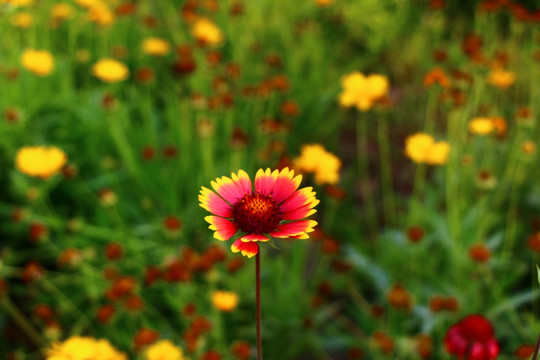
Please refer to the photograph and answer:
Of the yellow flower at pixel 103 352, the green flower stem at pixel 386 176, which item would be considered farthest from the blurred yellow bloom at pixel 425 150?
the yellow flower at pixel 103 352

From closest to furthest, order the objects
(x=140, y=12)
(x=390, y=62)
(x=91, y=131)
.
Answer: (x=91, y=131) → (x=140, y=12) → (x=390, y=62)

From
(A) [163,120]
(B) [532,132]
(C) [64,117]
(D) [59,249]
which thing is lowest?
(D) [59,249]

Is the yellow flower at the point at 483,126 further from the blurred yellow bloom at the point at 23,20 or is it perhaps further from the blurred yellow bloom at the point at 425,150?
the blurred yellow bloom at the point at 23,20

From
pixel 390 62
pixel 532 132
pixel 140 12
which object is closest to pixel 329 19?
pixel 390 62

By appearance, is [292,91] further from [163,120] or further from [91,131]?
[91,131]

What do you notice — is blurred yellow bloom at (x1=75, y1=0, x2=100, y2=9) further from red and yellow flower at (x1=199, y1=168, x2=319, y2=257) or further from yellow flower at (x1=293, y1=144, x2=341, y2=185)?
red and yellow flower at (x1=199, y1=168, x2=319, y2=257)

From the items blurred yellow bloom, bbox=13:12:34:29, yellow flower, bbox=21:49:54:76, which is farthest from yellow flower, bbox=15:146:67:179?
blurred yellow bloom, bbox=13:12:34:29

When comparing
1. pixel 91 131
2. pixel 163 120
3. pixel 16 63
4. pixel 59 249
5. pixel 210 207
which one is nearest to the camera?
pixel 210 207

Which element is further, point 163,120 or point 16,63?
point 163,120
